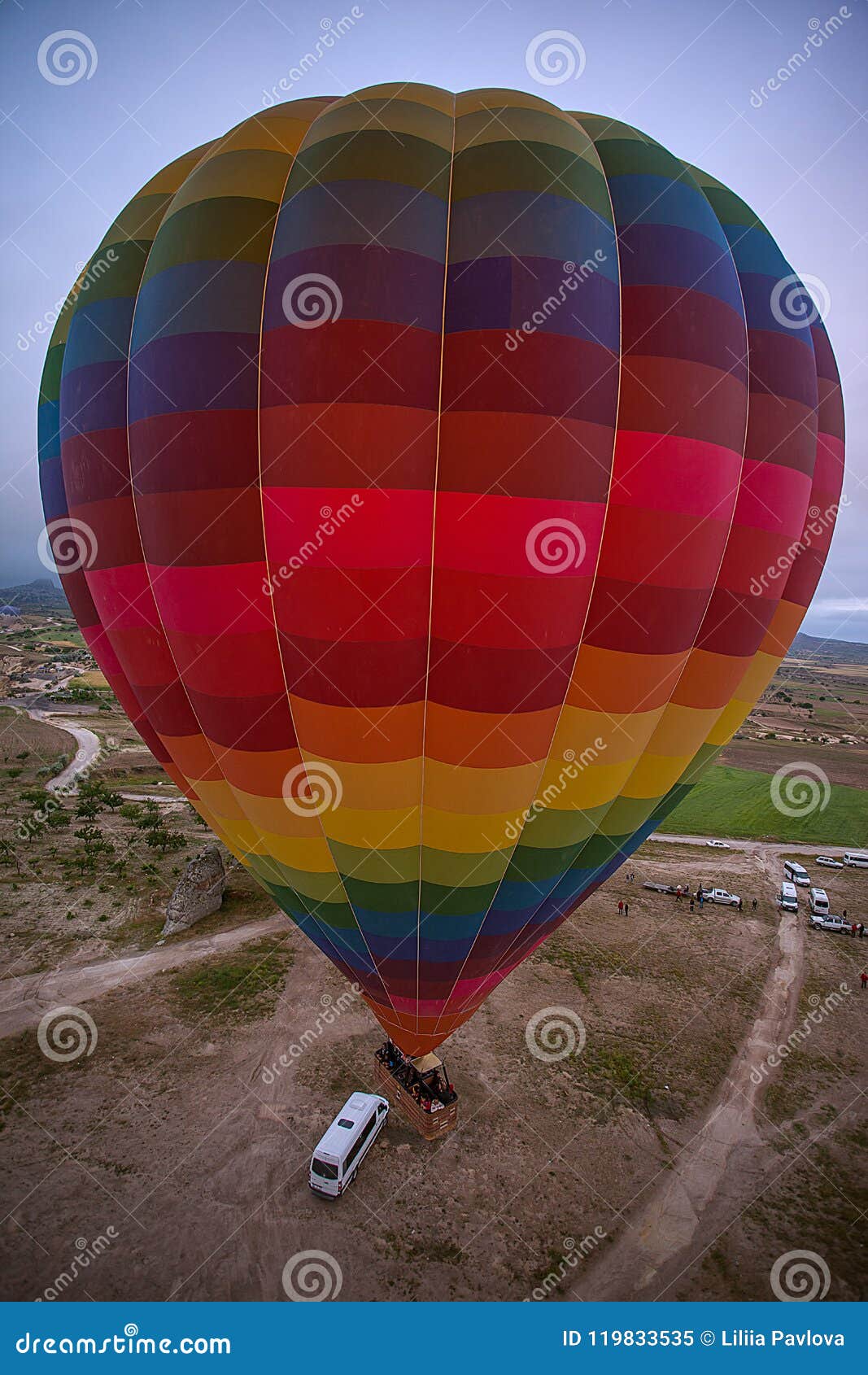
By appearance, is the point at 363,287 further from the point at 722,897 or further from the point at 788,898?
the point at 788,898

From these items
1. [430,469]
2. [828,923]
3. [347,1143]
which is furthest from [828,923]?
[430,469]

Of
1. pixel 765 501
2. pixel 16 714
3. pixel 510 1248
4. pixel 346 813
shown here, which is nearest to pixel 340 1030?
pixel 510 1248

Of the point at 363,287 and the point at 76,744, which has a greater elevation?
the point at 363,287

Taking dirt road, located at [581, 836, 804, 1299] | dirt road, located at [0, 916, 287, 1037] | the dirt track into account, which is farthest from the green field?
dirt road, located at [0, 916, 287, 1037]

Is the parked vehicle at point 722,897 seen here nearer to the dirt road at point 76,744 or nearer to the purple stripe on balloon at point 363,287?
the purple stripe on balloon at point 363,287

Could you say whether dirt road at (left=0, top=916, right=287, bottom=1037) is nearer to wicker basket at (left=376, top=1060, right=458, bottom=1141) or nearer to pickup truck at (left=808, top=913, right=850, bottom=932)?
wicker basket at (left=376, top=1060, right=458, bottom=1141)

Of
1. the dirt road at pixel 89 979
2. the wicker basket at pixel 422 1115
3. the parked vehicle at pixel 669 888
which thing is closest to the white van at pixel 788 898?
the parked vehicle at pixel 669 888
